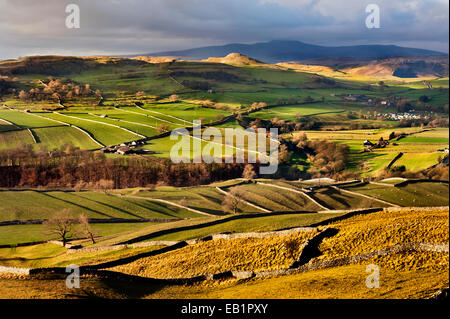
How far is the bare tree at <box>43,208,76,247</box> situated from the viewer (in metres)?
37.1

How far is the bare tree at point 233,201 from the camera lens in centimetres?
4656

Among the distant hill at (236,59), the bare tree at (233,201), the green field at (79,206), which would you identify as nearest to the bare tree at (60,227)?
the green field at (79,206)

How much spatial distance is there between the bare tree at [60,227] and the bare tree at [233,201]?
1695 cm

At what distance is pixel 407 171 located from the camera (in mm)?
61250

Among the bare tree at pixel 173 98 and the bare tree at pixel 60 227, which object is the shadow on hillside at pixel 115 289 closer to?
the bare tree at pixel 60 227

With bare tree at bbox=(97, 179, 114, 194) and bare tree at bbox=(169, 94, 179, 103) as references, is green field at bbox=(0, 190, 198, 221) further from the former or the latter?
bare tree at bbox=(169, 94, 179, 103)

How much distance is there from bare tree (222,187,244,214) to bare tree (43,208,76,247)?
55.6ft

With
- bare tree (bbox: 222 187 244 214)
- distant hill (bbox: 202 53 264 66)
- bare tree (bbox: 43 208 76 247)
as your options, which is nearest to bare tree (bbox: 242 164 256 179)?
bare tree (bbox: 222 187 244 214)

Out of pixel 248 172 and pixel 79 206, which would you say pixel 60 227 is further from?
pixel 248 172

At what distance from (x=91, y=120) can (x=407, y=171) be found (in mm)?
46502

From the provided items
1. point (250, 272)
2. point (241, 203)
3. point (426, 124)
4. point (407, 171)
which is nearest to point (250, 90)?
point (426, 124)

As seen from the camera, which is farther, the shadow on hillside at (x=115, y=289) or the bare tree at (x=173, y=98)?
the bare tree at (x=173, y=98)

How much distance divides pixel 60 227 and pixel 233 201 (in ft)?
62.5
